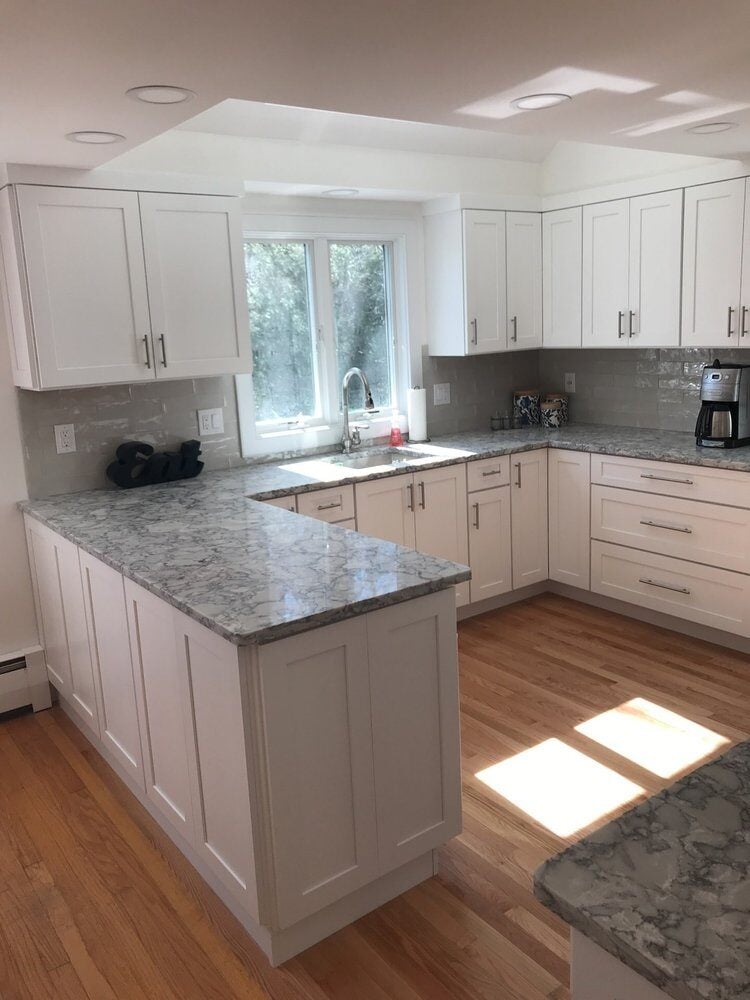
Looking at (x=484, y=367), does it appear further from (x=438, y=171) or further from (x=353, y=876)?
(x=353, y=876)

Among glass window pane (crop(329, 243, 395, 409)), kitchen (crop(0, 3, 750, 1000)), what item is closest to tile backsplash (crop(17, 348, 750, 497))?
kitchen (crop(0, 3, 750, 1000))

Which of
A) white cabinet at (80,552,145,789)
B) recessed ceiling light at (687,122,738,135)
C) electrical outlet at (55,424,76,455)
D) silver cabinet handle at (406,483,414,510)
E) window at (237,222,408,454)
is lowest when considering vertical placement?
white cabinet at (80,552,145,789)

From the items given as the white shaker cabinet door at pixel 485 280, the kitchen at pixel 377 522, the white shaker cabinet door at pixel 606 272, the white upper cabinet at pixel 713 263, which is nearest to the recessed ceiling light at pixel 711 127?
the kitchen at pixel 377 522

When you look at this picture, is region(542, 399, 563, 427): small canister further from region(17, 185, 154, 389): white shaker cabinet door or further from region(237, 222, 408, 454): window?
region(17, 185, 154, 389): white shaker cabinet door

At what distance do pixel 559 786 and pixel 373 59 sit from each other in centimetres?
228

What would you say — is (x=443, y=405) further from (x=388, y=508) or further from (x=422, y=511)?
(x=388, y=508)

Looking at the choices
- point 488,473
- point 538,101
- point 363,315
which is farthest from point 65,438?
point 538,101

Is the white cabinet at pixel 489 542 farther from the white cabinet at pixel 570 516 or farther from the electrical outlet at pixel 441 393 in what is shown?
the electrical outlet at pixel 441 393

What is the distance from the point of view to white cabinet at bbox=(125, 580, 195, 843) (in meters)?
2.27

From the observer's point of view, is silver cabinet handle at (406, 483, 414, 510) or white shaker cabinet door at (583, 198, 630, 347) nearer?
silver cabinet handle at (406, 483, 414, 510)

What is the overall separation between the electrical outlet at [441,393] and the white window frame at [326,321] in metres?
0.19

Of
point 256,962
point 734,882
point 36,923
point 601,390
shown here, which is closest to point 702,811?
point 734,882

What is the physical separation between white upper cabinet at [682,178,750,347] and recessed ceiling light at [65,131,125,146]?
265 cm

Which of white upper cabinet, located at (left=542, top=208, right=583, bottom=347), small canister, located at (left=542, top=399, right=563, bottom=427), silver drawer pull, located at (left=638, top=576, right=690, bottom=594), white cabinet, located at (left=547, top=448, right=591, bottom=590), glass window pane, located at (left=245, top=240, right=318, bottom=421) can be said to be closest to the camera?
silver drawer pull, located at (left=638, top=576, right=690, bottom=594)
